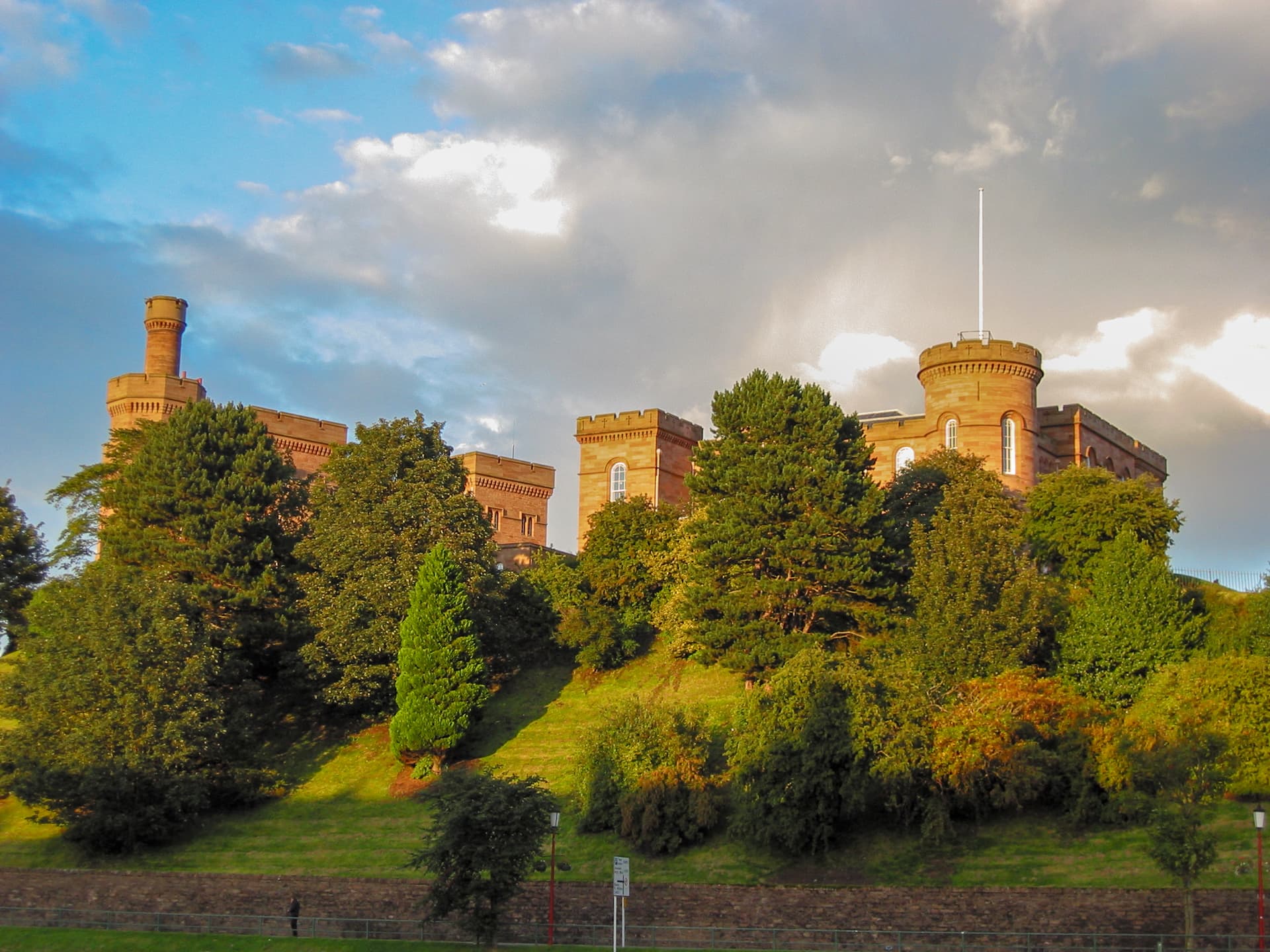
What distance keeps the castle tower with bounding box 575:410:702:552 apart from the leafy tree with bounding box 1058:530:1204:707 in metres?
27.7

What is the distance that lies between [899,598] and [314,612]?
64.4 feet

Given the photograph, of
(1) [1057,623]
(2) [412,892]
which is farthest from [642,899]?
(1) [1057,623]

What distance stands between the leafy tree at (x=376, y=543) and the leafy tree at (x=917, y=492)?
570 inches

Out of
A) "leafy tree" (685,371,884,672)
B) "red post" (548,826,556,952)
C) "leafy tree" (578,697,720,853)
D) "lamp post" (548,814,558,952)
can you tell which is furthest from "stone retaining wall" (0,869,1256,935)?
"leafy tree" (685,371,884,672)

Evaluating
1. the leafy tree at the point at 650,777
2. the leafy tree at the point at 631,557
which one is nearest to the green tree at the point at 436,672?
the leafy tree at the point at 650,777

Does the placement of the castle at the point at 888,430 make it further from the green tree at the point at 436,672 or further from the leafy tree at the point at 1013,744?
the leafy tree at the point at 1013,744

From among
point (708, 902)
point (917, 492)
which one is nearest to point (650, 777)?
point (708, 902)

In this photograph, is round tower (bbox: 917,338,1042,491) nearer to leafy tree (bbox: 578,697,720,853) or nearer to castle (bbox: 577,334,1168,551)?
castle (bbox: 577,334,1168,551)

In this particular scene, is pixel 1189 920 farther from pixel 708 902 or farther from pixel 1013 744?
pixel 708 902

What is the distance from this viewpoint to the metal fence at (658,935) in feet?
94.9

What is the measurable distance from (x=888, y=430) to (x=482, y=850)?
3873 cm

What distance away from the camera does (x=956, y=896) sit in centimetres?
3061

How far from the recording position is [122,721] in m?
41.3

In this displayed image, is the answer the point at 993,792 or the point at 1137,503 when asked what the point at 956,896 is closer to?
the point at 993,792
